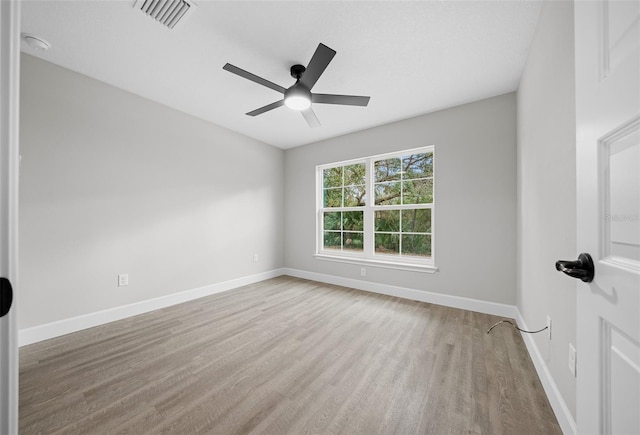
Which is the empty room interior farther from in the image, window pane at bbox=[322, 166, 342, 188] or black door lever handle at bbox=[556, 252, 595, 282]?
window pane at bbox=[322, 166, 342, 188]

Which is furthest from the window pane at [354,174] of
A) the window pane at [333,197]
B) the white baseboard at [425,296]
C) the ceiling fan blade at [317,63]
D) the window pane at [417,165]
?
the ceiling fan blade at [317,63]

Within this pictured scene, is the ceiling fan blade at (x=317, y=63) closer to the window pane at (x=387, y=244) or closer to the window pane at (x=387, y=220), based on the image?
A: the window pane at (x=387, y=220)

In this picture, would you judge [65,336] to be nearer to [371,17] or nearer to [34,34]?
[34,34]

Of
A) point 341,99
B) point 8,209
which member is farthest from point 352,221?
point 8,209

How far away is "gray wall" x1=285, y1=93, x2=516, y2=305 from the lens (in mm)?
2752

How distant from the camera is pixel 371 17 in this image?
5.76 ft

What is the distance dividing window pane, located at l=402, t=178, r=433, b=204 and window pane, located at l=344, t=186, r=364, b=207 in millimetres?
712

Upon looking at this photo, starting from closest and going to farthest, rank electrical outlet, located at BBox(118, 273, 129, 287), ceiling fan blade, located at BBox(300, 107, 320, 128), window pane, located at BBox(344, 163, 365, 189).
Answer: ceiling fan blade, located at BBox(300, 107, 320, 128), electrical outlet, located at BBox(118, 273, 129, 287), window pane, located at BBox(344, 163, 365, 189)

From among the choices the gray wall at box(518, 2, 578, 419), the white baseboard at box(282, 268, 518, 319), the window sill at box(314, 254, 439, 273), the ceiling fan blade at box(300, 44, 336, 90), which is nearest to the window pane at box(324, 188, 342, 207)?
the window sill at box(314, 254, 439, 273)

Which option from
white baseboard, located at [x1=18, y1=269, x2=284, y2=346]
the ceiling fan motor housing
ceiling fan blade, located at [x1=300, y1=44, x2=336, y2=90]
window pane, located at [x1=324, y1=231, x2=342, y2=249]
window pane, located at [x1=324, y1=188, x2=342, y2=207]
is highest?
the ceiling fan motor housing

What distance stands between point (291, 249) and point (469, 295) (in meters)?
3.02

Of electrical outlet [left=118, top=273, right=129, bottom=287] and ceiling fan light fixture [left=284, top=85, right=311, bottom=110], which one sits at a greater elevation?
ceiling fan light fixture [left=284, top=85, right=311, bottom=110]

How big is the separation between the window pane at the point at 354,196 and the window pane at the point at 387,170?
35cm

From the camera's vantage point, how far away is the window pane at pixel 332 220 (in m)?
4.35
